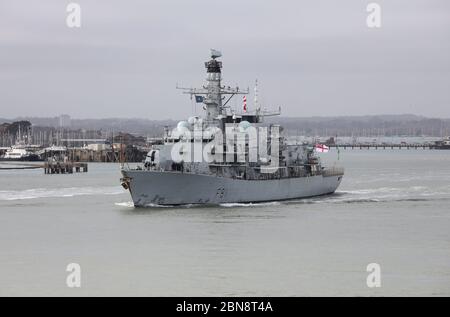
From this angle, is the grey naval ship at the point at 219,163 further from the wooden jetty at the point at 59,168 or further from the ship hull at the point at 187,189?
the wooden jetty at the point at 59,168

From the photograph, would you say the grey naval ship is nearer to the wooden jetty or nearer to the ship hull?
the ship hull

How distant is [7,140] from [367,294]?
175411 millimetres

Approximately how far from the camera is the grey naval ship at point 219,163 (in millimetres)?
44469

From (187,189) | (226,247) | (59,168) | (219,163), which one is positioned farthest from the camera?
(59,168)

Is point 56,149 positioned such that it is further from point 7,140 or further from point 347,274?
point 347,274

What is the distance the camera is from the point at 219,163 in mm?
47750

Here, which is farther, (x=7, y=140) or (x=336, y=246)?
(x=7, y=140)

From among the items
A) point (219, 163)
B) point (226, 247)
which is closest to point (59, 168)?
point (219, 163)

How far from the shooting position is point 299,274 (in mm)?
26750

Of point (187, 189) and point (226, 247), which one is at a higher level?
point (187, 189)

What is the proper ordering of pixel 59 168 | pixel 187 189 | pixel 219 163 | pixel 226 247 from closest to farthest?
1. pixel 226 247
2. pixel 187 189
3. pixel 219 163
4. pixel 59 168

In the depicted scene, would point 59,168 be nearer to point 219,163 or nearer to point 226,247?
point 219,163

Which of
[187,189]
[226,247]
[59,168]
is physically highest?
[187,189]
